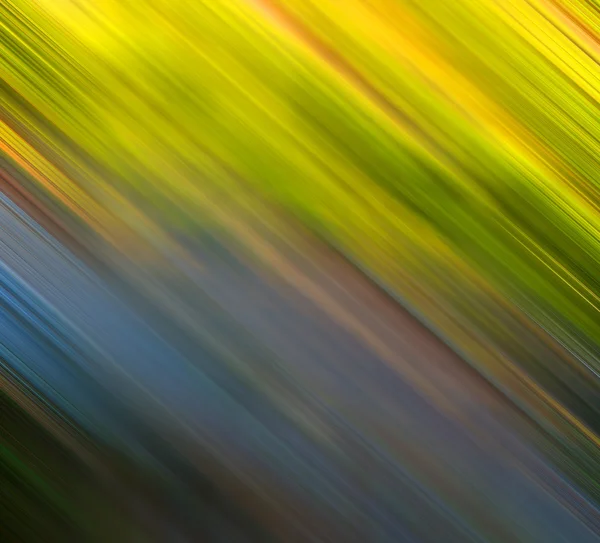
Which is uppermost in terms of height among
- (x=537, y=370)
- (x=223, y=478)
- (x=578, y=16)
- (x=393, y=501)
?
(x=578, y=16)

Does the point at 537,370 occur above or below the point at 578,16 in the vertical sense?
below

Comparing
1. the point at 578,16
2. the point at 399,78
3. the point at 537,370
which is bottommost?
the point at 537,370

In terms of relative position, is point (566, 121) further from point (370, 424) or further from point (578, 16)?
point (370, 424)

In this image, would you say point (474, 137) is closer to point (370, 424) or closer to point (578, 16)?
point (578, 16)

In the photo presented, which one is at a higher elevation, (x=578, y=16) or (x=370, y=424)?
(x=578, y=16)

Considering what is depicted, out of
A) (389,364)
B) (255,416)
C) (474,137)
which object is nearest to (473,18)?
(474,137)

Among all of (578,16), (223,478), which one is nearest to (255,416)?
(223,478)
